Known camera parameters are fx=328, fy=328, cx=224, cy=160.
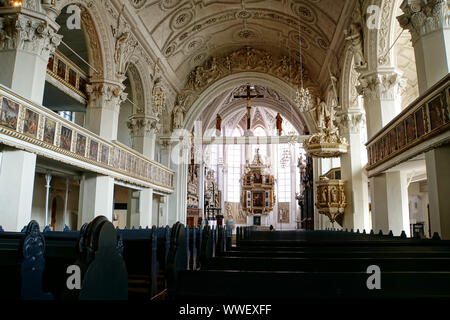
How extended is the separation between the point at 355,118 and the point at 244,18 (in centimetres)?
652

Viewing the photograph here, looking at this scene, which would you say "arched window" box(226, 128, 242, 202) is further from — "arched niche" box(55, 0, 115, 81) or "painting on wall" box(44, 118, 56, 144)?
"painting on wall" box(44, 118, 56, 144)

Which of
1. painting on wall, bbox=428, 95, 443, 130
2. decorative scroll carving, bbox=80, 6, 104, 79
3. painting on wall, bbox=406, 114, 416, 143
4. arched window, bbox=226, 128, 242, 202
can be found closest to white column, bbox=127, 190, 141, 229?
decorative scroll carving, bbox=80, 6, 104, 79

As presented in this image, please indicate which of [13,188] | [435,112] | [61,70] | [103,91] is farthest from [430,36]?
[61,70]

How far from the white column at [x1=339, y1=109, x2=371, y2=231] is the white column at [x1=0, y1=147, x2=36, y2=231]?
30.5ft

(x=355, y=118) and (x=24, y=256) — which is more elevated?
(x=355, y=118)

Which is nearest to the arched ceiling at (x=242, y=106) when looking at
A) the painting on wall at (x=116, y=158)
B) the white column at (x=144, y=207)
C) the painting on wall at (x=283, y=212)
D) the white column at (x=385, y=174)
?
the painting on wall at (x=283, y=212)

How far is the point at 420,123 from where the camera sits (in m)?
5.98

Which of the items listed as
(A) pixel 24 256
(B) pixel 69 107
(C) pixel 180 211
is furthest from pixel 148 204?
(A) pixel 24 256

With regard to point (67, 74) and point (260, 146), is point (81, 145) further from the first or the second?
point (260, 146)

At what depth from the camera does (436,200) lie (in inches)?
215

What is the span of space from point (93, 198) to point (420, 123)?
25.9 feet

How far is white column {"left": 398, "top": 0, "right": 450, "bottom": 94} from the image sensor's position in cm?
566
